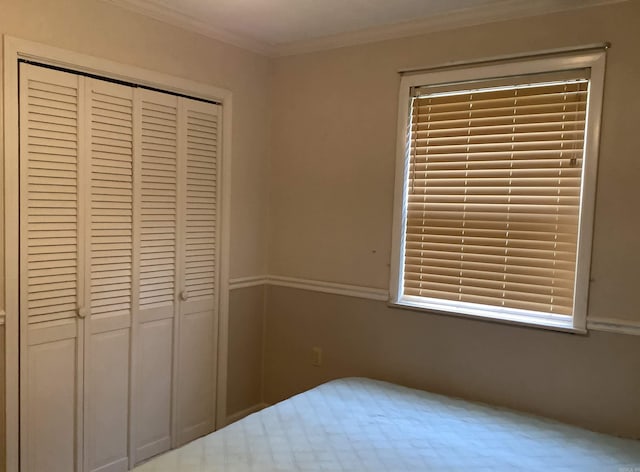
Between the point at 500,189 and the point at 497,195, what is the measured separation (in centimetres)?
3

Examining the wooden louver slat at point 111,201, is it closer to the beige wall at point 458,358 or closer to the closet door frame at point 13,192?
the closet door frame at point 13,192

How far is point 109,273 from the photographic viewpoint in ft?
8.09

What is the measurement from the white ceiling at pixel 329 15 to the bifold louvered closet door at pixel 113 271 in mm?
435

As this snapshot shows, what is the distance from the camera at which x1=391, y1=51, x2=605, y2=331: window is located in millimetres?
2316

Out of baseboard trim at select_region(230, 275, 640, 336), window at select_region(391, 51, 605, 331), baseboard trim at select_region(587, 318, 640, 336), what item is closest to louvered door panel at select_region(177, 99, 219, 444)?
baseboard trim at select_region(230, 275, 640, 336)

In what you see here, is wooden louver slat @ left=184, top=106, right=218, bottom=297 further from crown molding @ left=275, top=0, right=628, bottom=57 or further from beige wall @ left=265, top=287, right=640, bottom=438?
crown molding @ left=275, top=0, right=628, bottom=57

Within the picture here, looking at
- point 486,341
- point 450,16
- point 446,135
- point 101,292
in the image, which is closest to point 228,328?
point 101,292

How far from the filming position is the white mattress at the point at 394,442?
182 cm

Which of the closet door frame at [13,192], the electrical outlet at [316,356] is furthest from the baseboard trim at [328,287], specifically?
the closet door frame at [13,192]

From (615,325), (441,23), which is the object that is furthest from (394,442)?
(441,23)

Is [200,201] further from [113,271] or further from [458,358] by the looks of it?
[458,358]

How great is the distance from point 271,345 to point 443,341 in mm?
1219

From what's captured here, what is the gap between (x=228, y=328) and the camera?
311 centimetres

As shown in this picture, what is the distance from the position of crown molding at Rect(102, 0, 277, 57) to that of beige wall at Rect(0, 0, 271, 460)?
0.03 m
